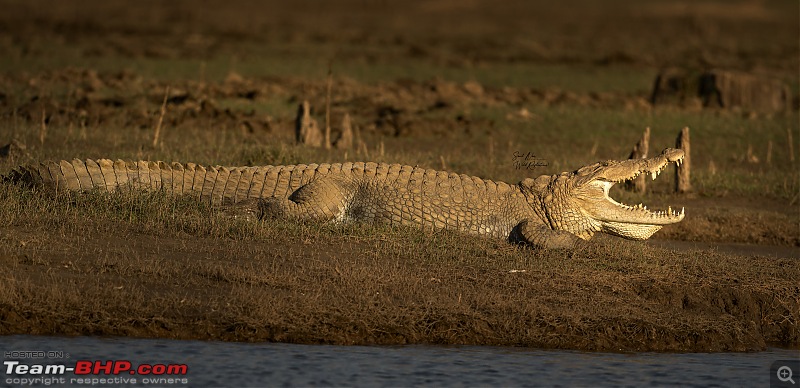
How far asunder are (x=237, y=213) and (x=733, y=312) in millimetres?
3814

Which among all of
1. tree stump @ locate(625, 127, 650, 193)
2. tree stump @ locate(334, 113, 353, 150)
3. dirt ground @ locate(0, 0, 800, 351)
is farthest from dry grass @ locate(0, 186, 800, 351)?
tree stump @ locate(334, 113, 353, 150)

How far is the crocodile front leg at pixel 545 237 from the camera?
927 cm

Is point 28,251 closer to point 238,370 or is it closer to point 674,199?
point 238,370

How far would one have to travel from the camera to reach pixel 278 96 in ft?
61.8

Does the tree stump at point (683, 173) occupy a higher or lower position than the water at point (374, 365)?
higher

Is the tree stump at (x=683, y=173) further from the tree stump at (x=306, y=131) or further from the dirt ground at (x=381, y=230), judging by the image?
the tree stump at (x=306, y=131)

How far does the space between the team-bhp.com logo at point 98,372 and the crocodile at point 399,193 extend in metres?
2.85

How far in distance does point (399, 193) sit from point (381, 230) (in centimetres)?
46

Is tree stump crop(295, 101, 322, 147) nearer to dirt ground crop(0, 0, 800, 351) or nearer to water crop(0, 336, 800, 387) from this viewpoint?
dirt ground crop(0, 0, 800, 351)

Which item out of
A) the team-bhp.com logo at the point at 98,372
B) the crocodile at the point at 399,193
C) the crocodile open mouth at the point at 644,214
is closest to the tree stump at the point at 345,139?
the crocodile at the point at 399,193

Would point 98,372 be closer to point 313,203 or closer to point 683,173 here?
point 313,203

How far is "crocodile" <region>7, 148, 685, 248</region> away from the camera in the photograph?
31.2 ft

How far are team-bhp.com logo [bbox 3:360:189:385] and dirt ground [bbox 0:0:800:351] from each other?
467mm

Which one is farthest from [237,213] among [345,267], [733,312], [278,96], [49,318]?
[278,96]
